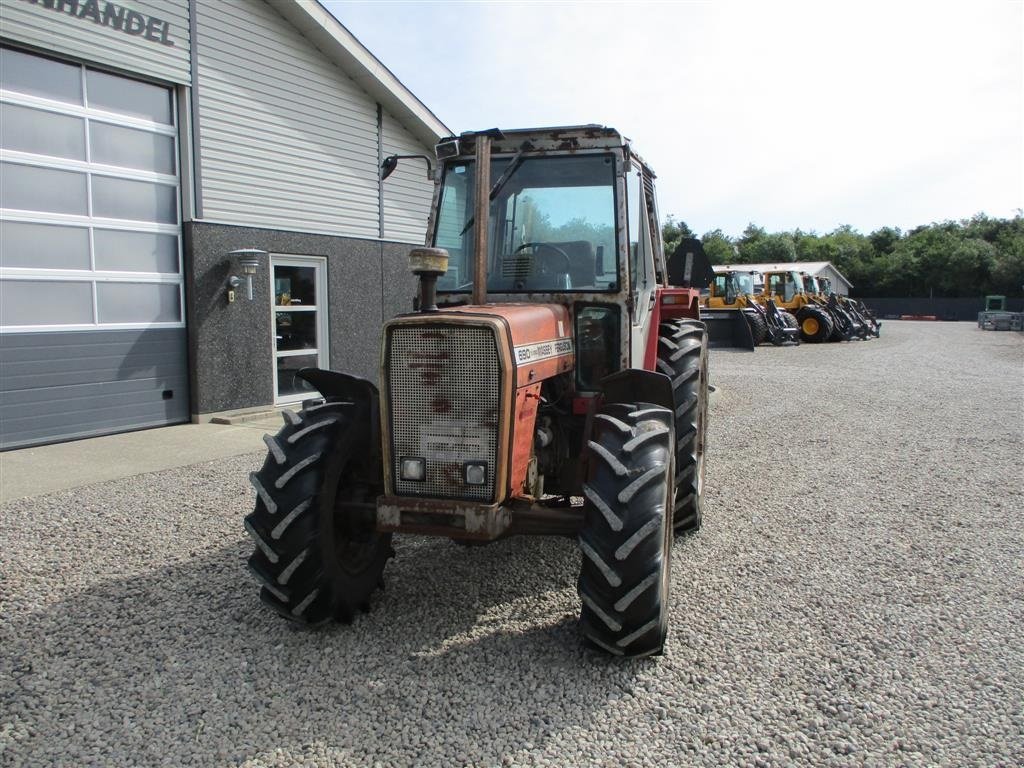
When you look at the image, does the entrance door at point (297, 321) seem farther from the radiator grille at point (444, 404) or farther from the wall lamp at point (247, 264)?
the radiator grille at point (444, 404)

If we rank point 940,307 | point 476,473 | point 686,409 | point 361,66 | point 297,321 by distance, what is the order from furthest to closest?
point 940,307 → point 361,66 → point 297,321 → point 686,409 → point 476,473

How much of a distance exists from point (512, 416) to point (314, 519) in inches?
39.3

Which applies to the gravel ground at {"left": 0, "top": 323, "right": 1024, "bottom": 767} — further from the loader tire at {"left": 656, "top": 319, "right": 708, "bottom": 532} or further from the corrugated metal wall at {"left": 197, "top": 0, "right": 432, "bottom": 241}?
the corrugated metal wall at {"left": 197, "top": 0, "right": 432, "bottom": 241}

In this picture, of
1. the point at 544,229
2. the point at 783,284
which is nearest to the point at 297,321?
the point at 544,229

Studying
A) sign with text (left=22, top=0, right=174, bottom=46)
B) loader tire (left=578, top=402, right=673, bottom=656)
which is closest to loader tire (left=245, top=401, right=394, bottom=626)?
loader tire (left=578, top=402, right=673, bottom=656)

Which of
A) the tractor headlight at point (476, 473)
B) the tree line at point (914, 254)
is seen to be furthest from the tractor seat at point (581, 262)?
the tree line at point (914, 254)

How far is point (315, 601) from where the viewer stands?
358cm

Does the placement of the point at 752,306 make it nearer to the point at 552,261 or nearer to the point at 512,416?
the point at 552,261

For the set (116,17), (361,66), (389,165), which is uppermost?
(361,66)

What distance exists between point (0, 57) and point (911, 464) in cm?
936

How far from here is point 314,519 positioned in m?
3.54

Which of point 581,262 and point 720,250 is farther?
point 720,250

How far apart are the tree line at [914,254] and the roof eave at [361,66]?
29309mm

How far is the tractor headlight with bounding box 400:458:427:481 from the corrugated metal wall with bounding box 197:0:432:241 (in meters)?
7.04
